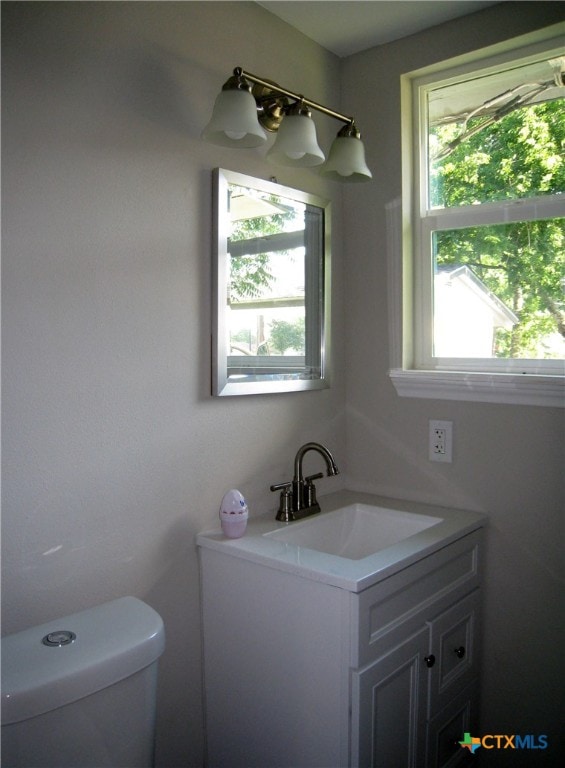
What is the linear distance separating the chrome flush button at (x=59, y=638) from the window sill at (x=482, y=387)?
1.18 m

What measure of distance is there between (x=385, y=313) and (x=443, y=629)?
0.95m

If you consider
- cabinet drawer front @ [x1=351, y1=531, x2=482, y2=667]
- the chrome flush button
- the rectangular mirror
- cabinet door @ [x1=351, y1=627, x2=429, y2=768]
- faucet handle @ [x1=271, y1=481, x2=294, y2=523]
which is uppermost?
the rectangular mirror

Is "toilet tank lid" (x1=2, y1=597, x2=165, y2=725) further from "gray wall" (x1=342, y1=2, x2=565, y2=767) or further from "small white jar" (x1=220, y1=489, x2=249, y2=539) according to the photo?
"gray wall" (x1=342, y1=2, x2=565, y2=767)

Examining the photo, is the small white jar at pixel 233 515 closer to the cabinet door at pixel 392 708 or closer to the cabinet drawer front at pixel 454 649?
the cabinet door at pixel 392 708

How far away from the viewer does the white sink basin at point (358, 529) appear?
1677mm

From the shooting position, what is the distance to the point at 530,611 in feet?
5.46

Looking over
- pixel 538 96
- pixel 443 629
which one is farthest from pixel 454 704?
pixel 538 96

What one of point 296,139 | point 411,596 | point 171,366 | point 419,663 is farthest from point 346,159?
point 419,663

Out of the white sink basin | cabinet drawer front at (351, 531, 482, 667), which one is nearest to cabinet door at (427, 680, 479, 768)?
cabinet drawer front at (351, 531, 482, 667)

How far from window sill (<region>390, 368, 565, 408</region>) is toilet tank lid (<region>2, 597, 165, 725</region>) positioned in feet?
3.41

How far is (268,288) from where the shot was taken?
5.49 feet

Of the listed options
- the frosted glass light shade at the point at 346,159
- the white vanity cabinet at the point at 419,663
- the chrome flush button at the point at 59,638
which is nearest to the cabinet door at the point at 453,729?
the white vanity cabinet at the point at 419,663

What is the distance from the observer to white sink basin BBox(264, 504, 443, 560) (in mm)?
1677

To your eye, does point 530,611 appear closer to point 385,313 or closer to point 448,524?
point 448,524
